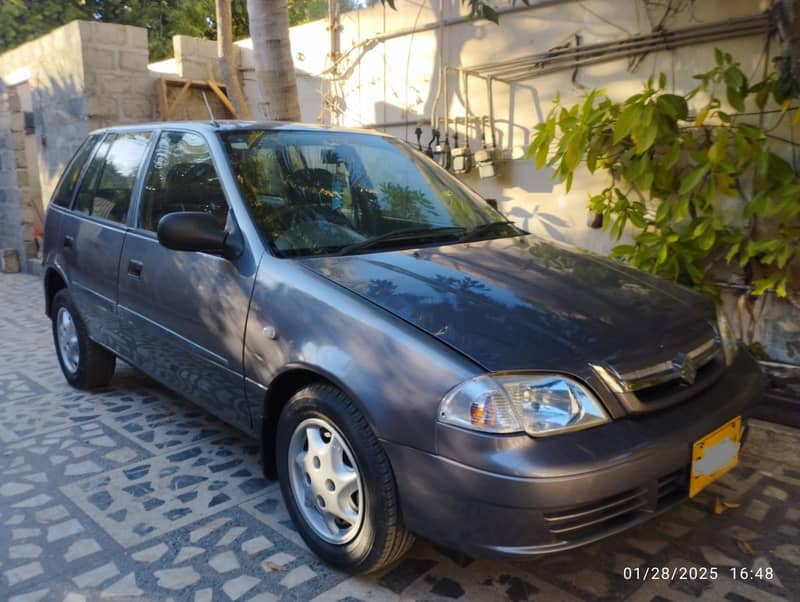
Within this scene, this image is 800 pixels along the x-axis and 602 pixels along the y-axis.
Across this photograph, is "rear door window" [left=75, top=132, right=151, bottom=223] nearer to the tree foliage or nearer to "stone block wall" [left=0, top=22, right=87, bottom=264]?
the tree foliage

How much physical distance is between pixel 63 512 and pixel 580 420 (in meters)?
2.31

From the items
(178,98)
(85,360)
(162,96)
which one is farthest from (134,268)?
(178,98)

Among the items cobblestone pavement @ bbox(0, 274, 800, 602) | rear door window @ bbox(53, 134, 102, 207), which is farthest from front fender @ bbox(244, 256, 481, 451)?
rear door window @ bbox(53, 134, 102, 207)

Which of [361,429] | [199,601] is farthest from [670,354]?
[199,601]

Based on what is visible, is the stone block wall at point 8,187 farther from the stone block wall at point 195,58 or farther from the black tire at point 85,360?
the black tire at point 85,360

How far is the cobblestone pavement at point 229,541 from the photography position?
2.35m

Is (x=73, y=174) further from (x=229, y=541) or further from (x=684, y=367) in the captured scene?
(x=684, y=367)

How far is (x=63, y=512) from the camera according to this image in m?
2.91

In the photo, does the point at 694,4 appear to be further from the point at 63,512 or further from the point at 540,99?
the point at 63,512

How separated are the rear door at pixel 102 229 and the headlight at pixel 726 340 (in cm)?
304

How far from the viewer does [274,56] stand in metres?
5.41

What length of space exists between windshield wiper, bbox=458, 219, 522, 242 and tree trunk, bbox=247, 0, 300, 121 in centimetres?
291

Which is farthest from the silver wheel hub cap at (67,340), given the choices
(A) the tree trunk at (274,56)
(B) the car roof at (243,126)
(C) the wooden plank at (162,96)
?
(C) the wooden plank at (162,96)

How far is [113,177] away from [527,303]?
113 inches
